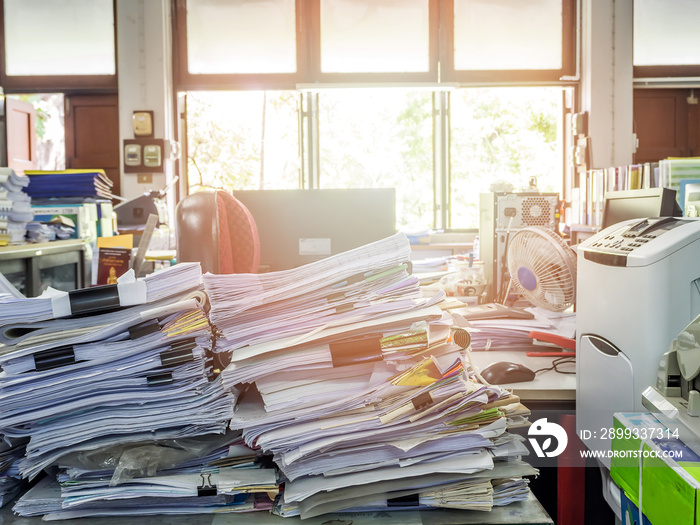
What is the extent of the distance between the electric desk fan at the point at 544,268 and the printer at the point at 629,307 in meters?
0.37

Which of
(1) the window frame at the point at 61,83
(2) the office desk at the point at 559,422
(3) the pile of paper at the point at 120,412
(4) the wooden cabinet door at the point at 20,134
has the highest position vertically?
(1) the window frame at the point at 61,83

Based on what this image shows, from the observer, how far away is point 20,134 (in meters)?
4.38

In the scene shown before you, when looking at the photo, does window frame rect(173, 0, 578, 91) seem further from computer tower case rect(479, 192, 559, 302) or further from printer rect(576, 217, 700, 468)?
printer rect(576, 217, 700, 468)

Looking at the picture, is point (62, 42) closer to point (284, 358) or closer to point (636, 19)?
point (636, 19)

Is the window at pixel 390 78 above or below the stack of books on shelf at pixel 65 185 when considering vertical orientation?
above

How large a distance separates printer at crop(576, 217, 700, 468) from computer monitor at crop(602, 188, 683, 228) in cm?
17

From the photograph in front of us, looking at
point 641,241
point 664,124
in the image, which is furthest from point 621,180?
point 641,241

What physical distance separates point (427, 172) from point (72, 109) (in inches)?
130

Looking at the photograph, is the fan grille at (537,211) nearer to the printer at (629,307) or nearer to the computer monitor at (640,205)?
the computer monitor at (640,205)

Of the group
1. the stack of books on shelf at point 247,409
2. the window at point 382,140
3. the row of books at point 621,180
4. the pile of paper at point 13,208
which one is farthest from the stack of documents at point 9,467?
the window at point 382,140

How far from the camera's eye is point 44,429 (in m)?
0.68

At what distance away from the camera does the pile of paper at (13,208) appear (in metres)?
2.50

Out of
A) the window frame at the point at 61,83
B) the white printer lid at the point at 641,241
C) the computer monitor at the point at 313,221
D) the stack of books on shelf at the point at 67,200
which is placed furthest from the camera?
the window frame at the point at 61,83

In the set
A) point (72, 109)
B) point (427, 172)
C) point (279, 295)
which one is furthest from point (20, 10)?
point (279, 295)
